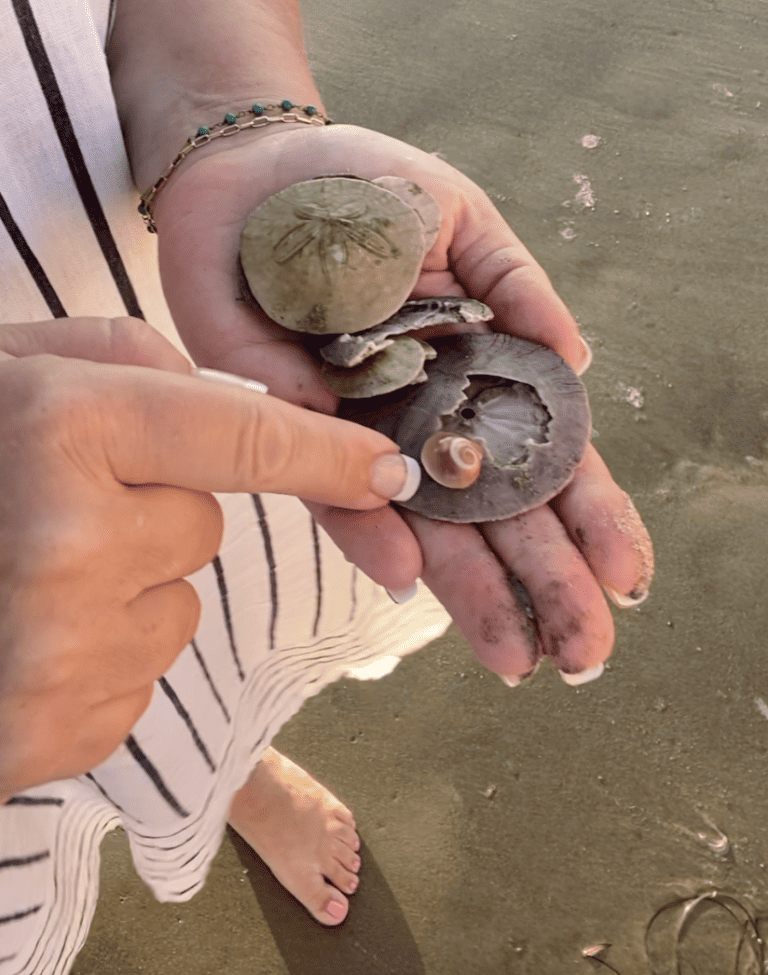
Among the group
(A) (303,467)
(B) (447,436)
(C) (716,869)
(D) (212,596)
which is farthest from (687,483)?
(A) (303,467)

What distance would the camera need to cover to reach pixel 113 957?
1.90 meters

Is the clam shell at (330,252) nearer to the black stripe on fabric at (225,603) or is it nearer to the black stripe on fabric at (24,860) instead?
the black stripe on fabric at (225,603)

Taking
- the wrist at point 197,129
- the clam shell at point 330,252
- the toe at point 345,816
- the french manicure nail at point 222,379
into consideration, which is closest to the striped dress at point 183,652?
the wrist at point 197,129

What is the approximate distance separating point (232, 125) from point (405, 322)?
0.54 meters

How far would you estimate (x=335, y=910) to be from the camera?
6.30 ft

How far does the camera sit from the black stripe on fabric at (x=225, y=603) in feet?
4.85

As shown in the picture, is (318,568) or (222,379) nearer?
(222,379)

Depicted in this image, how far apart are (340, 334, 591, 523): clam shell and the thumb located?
1.38 ft

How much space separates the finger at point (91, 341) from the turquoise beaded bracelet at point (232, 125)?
60 cm

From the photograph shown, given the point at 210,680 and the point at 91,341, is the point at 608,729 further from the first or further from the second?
the point at 91,341

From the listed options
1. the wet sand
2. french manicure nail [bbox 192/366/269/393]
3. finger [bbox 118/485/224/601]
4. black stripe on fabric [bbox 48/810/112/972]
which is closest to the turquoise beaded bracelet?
french manicure nail [bbox 192/366/269/393]

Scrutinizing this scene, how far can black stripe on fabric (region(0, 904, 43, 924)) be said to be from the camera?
1146mm

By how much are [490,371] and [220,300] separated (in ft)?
1.73

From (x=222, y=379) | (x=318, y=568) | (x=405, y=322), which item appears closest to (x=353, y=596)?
(x=318, y=568)
